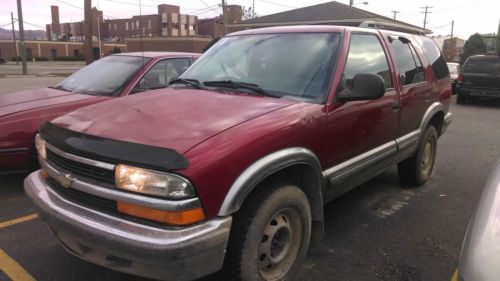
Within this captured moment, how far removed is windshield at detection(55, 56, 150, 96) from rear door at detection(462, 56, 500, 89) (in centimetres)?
1250

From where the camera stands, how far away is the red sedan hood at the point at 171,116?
8.34 feet

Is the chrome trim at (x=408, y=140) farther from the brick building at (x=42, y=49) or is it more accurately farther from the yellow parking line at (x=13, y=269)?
the brick building at (x=42, y=49)

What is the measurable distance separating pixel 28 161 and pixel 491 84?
47.2ft

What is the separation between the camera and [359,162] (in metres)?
3.74

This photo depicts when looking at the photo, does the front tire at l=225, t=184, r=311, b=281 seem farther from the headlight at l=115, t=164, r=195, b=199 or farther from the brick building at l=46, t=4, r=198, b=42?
the brick building at l=46, t=4, r=198, b=42

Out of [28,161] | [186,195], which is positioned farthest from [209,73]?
[28,161]

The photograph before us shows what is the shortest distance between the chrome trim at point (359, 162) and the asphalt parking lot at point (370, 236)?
2.20 feet

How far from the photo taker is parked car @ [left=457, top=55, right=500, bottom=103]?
14578 millimetres

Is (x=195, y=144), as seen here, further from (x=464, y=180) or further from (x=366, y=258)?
(x=464, y=180)

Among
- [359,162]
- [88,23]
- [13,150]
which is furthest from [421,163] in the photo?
[88,23]

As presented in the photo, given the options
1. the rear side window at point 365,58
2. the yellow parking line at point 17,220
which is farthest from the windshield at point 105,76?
the rear side window at point 365,58

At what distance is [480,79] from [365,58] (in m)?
12.6

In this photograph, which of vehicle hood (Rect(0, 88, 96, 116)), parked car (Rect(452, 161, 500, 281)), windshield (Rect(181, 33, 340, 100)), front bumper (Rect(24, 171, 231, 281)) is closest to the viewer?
parked car (Rect(452, 161, 500, 281))

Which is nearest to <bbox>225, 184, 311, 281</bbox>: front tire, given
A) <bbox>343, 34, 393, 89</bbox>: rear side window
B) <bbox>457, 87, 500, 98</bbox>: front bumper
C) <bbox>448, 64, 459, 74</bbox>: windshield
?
<bbox>343, 34, 393, 89</bbox>: rear side window
